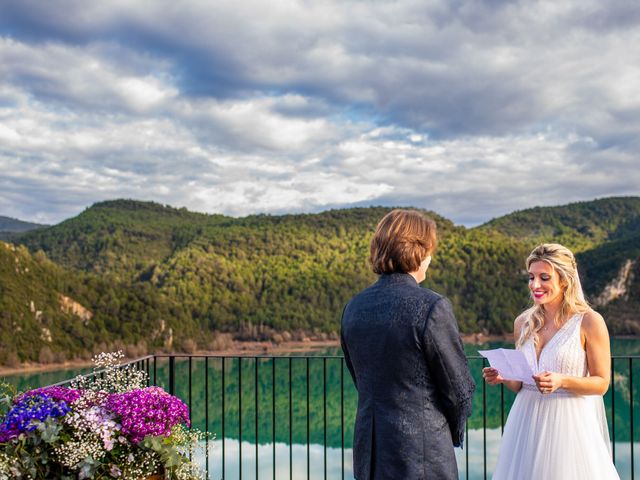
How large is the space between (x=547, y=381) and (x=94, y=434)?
5.53ft

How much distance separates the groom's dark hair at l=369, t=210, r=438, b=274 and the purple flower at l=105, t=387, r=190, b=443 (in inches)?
53.2

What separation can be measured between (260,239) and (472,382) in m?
64.2

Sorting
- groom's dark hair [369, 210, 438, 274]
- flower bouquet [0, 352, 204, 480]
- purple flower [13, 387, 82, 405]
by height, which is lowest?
flower bouquet [0, 352, 204, 480]

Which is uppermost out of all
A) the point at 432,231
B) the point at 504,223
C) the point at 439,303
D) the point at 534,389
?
the point at 504,223

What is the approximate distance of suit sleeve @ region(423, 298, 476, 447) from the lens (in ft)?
5.51

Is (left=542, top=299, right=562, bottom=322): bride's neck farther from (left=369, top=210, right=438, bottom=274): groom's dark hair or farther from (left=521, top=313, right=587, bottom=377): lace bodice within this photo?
(left=369, top=210, right=438, bottom=274): groom's dark hair

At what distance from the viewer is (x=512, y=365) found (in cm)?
235

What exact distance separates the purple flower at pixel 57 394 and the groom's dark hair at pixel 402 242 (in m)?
1.52

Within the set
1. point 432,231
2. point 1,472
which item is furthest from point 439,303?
point 1,472

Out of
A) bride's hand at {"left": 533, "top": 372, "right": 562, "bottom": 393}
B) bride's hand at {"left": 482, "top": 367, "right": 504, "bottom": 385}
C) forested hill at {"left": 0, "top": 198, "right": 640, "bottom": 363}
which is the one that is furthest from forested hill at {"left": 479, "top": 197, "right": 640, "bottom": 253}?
bride's hand at {"left": 533, "top": 372, "right": 562, "bottom": 393}

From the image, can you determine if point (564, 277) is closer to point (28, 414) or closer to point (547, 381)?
point (547, 381)

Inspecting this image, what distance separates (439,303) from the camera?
66.9 inches

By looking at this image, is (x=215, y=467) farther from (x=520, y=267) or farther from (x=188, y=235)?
(x=188, y=235)

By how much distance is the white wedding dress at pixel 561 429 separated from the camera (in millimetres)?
2438
